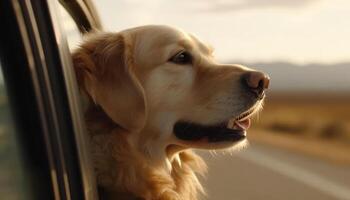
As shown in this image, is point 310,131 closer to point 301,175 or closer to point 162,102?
point 301,175

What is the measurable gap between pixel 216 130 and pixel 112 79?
1.97 feet

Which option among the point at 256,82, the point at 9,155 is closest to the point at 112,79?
the point at 256,82

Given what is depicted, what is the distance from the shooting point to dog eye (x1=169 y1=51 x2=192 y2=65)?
400 centimetres

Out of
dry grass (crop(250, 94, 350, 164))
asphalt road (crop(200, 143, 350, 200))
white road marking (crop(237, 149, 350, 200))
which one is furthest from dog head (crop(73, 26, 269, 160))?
dry grass (crop(250, 94, 350, 164))

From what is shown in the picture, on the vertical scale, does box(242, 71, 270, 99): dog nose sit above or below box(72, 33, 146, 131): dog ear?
below

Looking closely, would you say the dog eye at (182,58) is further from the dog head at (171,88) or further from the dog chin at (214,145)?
the dog chin at (214,145)

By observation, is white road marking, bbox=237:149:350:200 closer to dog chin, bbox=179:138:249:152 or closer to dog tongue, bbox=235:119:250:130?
dog tongue, bbox=235:119:250:130

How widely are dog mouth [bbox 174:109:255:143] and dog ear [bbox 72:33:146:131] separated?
11.8 inches

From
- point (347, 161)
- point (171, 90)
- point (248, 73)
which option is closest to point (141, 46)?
point (171, 90)

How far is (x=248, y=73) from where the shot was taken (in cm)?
379

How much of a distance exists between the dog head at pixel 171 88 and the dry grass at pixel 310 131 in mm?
15525

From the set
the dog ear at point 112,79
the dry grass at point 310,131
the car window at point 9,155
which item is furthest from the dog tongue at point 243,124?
the dry grass at point 310,131

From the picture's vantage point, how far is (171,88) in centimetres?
391

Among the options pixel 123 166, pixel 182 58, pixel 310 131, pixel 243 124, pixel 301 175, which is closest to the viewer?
pixel 123 166
